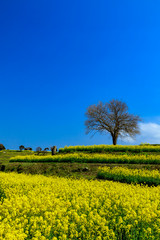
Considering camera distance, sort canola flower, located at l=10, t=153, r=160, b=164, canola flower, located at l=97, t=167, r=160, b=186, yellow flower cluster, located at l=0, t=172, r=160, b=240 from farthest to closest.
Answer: canola flower, located at l=10, t=153, r=160, b=164 → canola flower, located at l=97, t=167, r=160, b=186 → yellow flower cluster, located at l=0, t=172, r=160, b=240

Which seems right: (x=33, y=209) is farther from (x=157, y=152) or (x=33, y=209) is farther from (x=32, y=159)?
(x=157, y=152)

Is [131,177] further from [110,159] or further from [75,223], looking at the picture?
[75,223]

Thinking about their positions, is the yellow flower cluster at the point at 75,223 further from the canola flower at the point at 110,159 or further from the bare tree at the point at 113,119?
the bare tree at the point at 113,119

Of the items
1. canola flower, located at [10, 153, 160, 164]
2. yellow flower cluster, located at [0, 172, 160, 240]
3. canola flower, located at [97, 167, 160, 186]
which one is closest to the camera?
yellow flower cluster, located at [0, 172, 160, 240]

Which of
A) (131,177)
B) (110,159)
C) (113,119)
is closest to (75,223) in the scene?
(131,177)

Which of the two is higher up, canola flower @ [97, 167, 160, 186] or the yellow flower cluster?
canola flower @ [97, 167, 160, 186]

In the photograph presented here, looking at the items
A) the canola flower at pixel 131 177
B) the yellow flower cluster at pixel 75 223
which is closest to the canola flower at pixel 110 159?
the canola flower at pixel 131 177

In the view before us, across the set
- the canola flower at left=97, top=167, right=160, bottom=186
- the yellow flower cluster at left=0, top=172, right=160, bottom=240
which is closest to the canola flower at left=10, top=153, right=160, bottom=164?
the canola flower at left=97, top=167, right=160, bottom=186

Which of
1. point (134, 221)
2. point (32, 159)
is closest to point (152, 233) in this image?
point (134, 221)

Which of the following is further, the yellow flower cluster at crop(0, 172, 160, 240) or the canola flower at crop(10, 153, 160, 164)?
the canola flower at crop(10, 153, 160, 164)

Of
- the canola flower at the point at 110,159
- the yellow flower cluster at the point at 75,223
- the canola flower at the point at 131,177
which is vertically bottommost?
the yellow flower cluster at the point at 75,223

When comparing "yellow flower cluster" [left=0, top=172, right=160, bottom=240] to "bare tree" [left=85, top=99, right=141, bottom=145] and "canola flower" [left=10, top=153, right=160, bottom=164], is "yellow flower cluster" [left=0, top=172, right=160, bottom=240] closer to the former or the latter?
"canola flower" [left=10, top=153, right=160, bottom=164]

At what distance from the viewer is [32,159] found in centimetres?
2348

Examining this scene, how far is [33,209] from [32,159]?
1850cm
